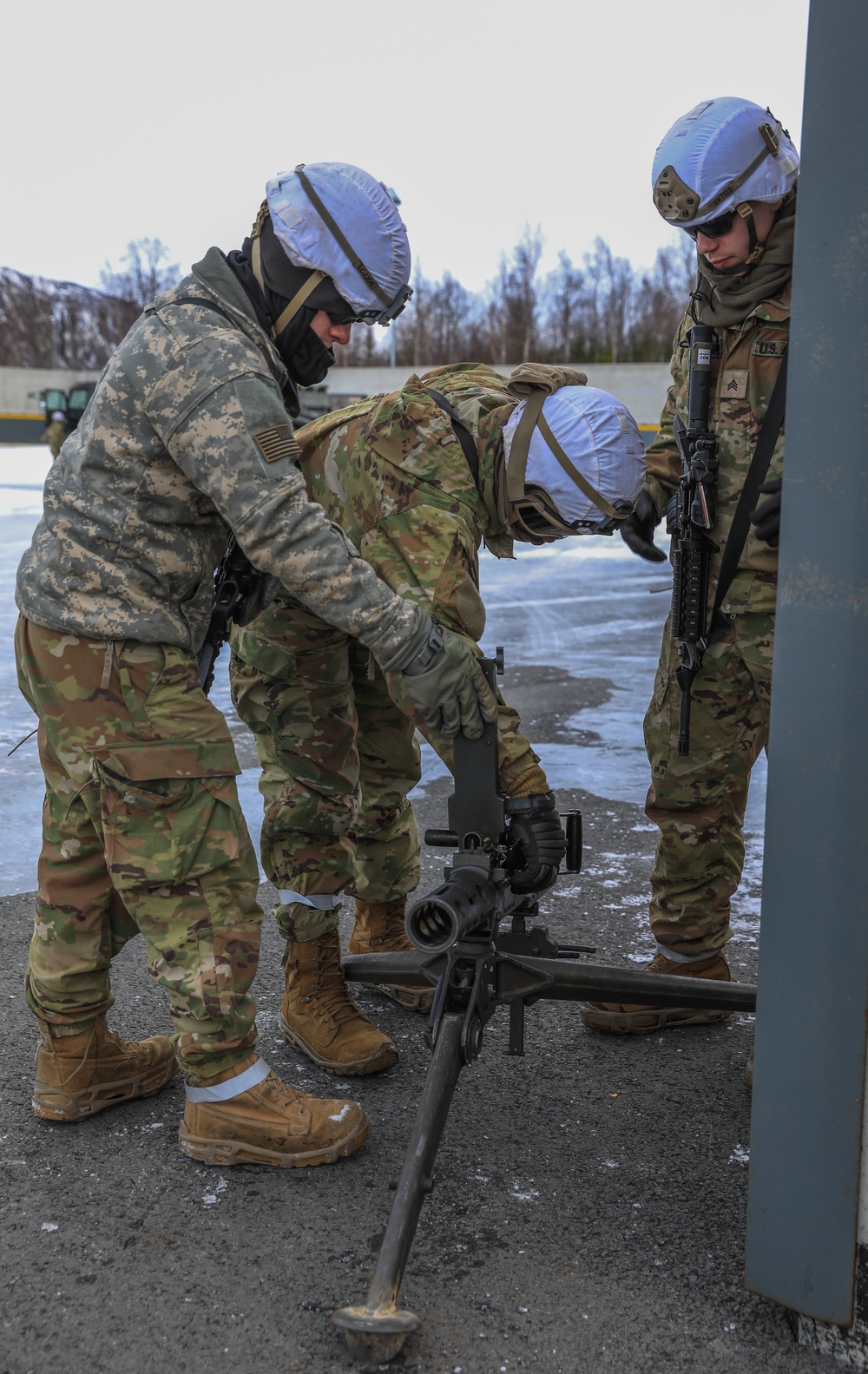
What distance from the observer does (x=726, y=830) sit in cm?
307

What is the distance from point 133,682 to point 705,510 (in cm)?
134

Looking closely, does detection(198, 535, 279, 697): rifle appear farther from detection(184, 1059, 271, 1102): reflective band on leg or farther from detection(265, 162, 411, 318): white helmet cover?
detection(184, 1059, 271, 1102): reflective band on leg

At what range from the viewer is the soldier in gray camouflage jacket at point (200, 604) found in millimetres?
2199

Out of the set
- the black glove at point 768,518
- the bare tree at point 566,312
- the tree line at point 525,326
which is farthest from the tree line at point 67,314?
the black glove at point 768,518

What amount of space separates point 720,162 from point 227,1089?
2141 mm

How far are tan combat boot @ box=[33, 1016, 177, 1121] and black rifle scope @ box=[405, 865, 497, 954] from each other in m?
0.87

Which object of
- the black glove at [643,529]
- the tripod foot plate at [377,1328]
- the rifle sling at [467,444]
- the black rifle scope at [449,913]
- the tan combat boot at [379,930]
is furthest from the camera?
the tan combat boot at [379,930]

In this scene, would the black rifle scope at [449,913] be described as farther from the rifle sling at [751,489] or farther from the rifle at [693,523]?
the rifle sling at [751,489]


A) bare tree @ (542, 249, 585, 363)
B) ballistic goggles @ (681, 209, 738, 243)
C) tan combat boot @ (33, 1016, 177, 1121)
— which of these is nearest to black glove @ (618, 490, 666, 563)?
ballistic goggles @ (681, 209, 738, 243)

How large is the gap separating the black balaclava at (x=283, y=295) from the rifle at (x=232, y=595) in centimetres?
35

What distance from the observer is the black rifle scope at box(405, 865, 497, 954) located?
7.06ft

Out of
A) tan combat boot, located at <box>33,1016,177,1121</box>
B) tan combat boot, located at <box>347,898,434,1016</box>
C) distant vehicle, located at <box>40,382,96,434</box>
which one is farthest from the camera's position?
distant vehicle, located at <box>40,382,96,434</box>

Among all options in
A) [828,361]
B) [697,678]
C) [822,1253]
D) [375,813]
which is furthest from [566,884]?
[828,361]

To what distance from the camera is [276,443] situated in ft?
7.16
